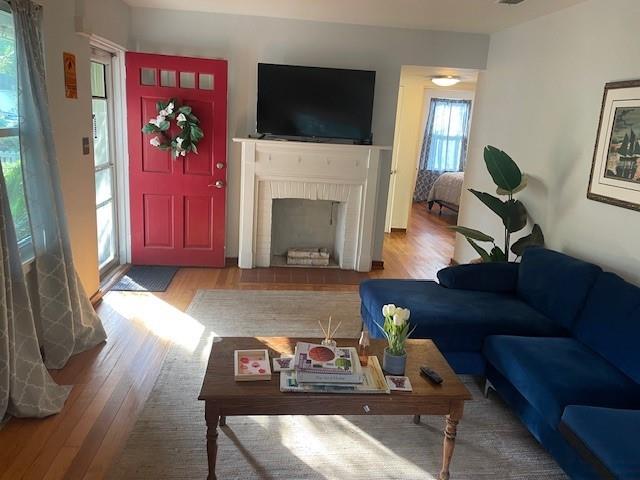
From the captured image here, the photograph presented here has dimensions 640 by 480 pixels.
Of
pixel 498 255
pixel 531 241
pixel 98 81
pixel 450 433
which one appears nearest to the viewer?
pixel 450 433

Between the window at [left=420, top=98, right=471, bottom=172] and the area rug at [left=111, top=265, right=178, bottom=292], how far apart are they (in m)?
6.58

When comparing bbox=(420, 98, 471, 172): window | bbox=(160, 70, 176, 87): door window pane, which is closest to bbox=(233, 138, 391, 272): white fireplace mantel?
bbox=(160, 70, 176, 87): door window pane

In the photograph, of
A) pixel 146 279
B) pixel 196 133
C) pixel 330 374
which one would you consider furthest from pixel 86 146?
pixel 330 374

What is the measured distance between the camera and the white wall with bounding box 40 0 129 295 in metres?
3.02

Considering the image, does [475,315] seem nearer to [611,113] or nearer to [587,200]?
[587,200]

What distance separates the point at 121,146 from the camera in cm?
461

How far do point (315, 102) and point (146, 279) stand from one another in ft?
7.54

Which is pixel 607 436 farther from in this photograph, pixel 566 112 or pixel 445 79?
Answer: pixel 445 79

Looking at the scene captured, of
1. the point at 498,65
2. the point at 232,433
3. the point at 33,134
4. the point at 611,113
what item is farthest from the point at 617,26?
the point at 33,134

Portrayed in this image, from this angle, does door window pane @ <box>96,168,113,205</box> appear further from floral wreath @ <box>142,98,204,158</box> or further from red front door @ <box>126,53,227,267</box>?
floral wreath @ <box>142,98,204,158</box>

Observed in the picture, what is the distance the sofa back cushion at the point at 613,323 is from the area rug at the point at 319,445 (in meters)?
0.58

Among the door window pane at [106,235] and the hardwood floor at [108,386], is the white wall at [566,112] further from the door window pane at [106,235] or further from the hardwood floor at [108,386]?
the door window pane at [106,235]

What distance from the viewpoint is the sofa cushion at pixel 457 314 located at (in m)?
2.74

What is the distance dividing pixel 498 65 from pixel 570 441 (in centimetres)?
377
